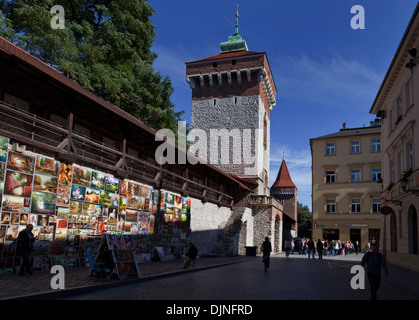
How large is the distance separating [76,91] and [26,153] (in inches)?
92.8

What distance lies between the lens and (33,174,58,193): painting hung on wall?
11.6m

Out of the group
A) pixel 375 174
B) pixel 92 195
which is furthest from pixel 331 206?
pixel 92 195

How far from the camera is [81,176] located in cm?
1344

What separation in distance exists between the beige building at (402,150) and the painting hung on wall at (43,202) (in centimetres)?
1453

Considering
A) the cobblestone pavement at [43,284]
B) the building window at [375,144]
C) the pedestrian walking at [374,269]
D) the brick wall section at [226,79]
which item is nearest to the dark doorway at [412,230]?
the pedestrian walking at [374,269]

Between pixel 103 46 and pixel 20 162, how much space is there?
1420 centimetres

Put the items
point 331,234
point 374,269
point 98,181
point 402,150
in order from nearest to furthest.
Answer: point 374,269 < point 98,181 < point 402,150 < point 331,234

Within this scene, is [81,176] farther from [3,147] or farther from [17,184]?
[3,147]

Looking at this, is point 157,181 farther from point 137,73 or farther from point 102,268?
point 137,73

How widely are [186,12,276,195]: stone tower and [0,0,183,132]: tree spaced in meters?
9.46

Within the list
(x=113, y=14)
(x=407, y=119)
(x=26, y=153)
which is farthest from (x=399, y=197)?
(x=113, y=14)

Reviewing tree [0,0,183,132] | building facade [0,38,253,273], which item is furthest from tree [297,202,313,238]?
building facade [0,38,253,273]

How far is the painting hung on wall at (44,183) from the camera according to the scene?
11.6 metres

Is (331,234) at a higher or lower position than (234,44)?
lower
